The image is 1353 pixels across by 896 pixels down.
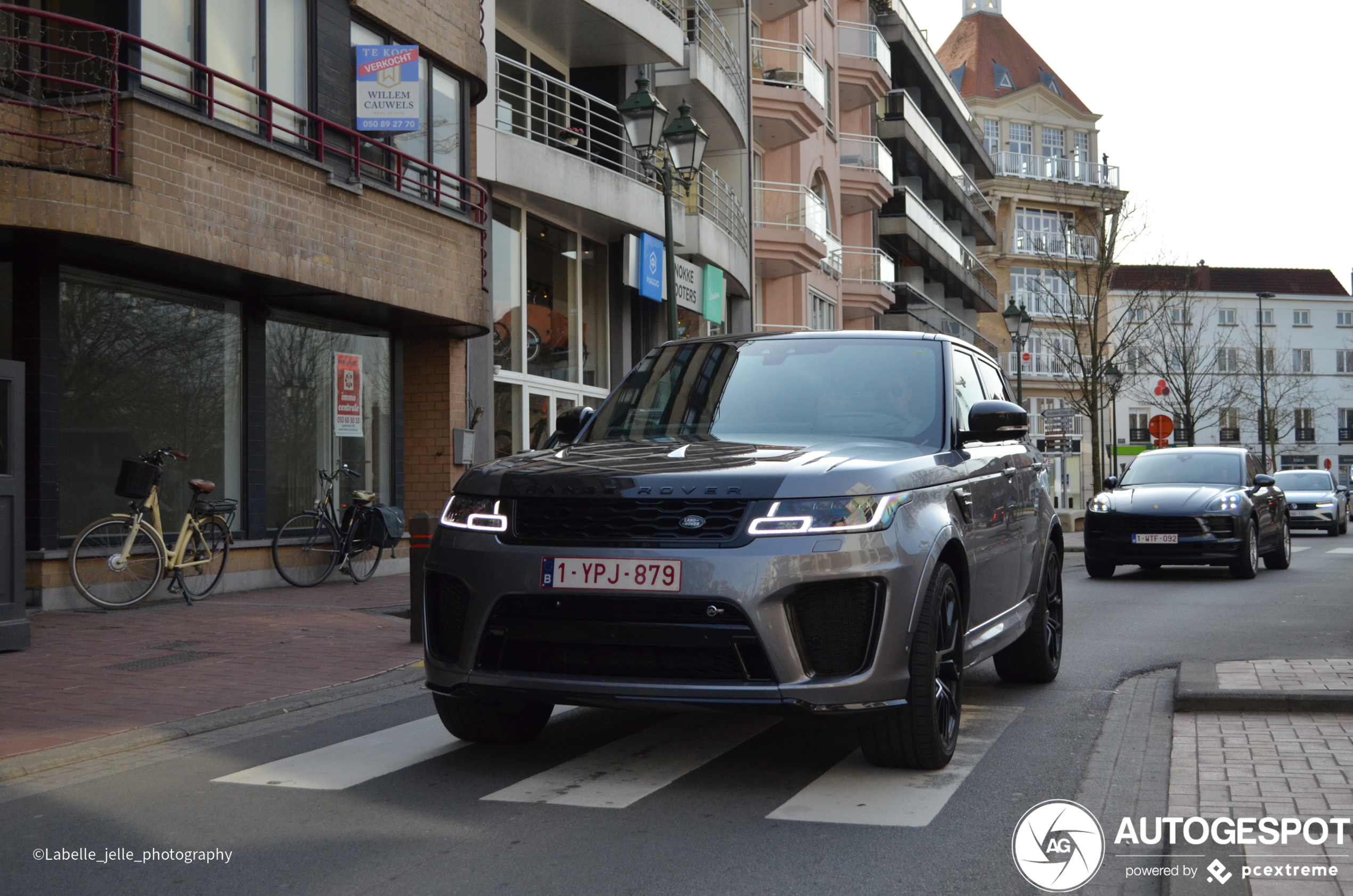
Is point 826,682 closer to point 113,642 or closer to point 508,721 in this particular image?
point 508,721

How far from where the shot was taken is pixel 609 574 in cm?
496

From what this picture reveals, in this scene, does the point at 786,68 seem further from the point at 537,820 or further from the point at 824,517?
the point at 537,820

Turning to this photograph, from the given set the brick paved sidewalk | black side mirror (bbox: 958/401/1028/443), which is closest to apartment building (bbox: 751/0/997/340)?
the brick paved sidewalk

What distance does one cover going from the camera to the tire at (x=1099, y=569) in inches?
663

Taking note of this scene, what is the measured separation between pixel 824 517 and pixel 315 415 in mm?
12297

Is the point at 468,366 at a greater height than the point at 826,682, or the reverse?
the point at 468,366

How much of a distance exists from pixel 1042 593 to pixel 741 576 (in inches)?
141

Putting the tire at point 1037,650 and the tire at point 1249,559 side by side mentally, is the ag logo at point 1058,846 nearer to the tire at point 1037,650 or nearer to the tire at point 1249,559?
the tire at point 1037,650

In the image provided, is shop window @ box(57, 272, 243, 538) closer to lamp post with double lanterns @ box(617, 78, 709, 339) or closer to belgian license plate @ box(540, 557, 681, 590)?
lamp post with double lanterns @ box(617, 78, 709, 339)

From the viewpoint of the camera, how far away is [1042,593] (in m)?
7.91

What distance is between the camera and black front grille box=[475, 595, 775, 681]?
489 centimetres

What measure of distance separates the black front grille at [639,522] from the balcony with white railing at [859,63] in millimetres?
39236

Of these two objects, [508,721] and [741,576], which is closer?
[741,576]

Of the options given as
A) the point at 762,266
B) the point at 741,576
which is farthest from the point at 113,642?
the point at 762,266
